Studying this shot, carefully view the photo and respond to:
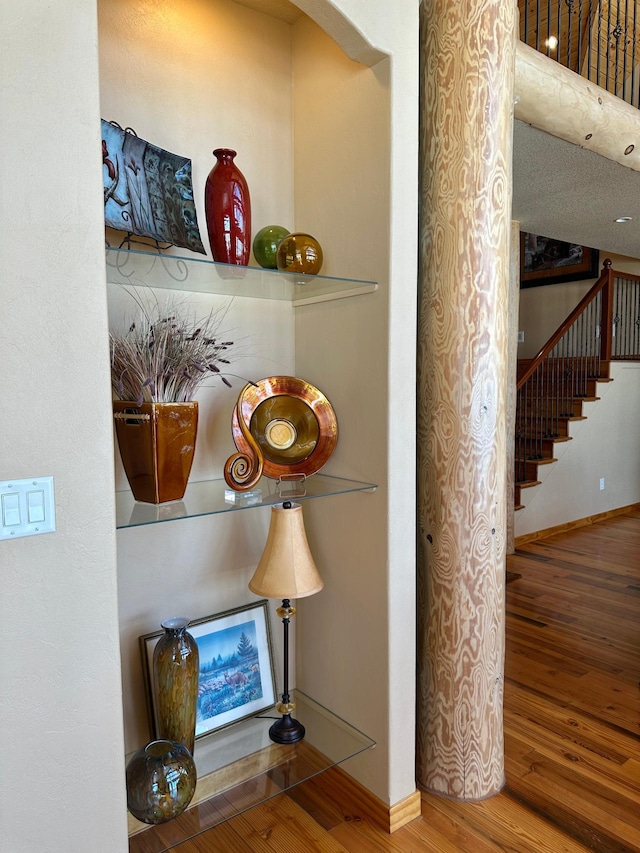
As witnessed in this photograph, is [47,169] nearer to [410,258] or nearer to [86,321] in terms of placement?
[86,321]

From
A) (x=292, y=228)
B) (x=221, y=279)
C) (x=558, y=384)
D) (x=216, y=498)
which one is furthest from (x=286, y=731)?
(x=558, y=384)

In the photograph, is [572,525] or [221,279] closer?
[221,279]

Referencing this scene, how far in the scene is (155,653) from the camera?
5.61ft

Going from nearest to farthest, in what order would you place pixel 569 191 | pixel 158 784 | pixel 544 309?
pixel 158 784
pixel 569 191
pixel 544 309

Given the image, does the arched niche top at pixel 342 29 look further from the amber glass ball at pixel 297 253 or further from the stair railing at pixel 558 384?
the stair railing at pixel 558 384

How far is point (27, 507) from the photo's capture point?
112 centimetres

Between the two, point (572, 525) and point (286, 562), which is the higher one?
point (286, 562)

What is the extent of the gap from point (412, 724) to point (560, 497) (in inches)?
172

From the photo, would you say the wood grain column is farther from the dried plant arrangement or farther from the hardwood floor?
the dried plant arrangement

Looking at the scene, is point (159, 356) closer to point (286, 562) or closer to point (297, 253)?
point (297, 253)

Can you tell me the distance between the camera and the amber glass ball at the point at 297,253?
180 cm

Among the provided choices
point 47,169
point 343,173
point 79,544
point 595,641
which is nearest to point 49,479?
point 79,544

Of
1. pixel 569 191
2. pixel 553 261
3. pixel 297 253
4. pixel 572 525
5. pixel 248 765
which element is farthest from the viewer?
pixel 553 261

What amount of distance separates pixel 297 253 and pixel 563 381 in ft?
16.9
